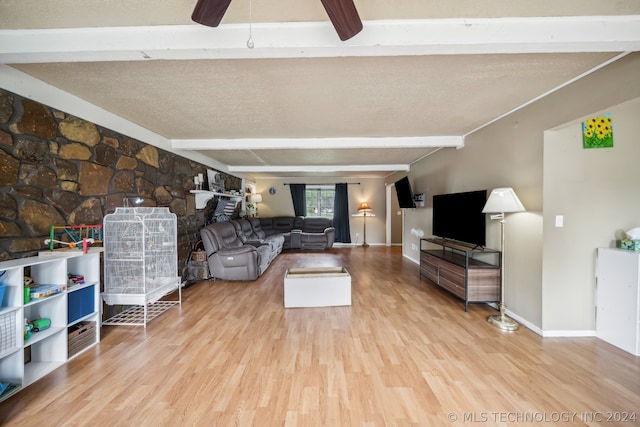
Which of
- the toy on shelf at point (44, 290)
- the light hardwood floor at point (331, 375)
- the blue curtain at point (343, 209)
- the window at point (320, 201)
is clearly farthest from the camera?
the window at point (320, 201)

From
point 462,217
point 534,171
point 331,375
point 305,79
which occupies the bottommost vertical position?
point 331,375

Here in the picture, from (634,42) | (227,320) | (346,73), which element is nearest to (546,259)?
(634,42)

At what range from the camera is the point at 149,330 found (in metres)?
2.48

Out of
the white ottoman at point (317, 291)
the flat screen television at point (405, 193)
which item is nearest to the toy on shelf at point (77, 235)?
the white ottoman at point (317, 291)

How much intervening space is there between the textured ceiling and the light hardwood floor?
232 cm

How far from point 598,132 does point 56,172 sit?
5017 millimetres

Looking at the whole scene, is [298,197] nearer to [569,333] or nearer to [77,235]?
[77,235]

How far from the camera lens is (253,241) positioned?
17.9ft

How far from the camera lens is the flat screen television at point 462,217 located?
9.72 feet

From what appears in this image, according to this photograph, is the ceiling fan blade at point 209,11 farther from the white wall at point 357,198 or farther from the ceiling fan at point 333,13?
the white wall at point 357,198

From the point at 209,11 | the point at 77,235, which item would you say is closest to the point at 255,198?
the point at 77,235

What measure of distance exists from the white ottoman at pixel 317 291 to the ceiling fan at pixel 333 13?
8.26 feet

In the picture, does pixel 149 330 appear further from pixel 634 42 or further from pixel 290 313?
pixel 634 42

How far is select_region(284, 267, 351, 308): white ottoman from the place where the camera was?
118 inches
